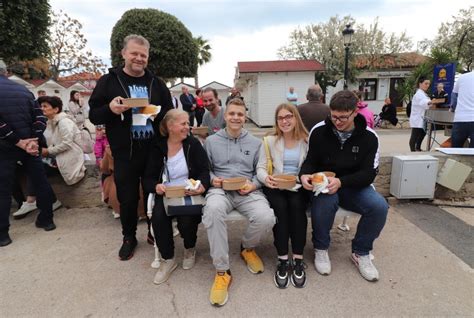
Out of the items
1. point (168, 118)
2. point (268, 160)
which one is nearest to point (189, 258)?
point (268, 160)

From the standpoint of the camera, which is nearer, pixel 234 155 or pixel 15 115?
pixel 234 155

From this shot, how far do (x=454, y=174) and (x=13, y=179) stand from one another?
5.45m

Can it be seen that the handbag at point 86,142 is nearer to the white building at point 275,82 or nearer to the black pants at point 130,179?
the black pants at point 130,179

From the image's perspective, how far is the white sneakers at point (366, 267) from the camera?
7.78 ft

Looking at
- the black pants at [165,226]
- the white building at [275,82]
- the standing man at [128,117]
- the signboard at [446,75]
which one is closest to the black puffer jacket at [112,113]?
the standing man at [128,117]

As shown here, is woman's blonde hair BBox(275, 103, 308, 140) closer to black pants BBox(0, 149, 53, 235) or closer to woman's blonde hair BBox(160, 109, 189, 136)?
woman's blonde hair BBox(160, 109, 189, 136)

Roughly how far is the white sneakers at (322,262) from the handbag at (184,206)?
44.1 inches

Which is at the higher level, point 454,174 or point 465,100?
point 465,100

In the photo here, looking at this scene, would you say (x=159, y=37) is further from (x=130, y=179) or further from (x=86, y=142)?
(x=130, y=179)

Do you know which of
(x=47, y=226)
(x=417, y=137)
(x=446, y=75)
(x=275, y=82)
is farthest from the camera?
(x=275, y=82)

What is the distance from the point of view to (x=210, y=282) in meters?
2.42

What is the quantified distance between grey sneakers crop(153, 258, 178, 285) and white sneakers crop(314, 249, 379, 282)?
129cm

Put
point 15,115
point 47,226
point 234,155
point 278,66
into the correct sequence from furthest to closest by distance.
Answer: point 278,66 < point 47,226 < point 15,115 < point 234,155

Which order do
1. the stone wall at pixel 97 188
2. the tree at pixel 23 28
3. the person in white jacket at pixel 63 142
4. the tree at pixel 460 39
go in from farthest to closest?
the tree at pixel 460 39
the tree at pixel 23 28
the stone wall at pixel 97 188
the person in white jacket at pixel 63 142
